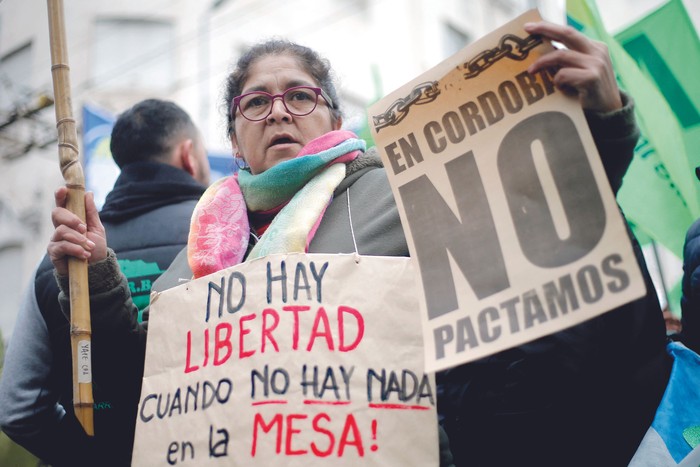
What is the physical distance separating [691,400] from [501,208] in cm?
65

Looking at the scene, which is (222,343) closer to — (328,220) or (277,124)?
(328,220)

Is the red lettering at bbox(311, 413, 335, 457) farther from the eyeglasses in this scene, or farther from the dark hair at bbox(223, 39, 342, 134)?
the dark hair at bbox(223, 39, 342, 134)

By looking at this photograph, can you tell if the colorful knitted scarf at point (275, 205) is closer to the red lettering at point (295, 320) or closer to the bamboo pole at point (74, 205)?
the red lettering at point (295, 320)

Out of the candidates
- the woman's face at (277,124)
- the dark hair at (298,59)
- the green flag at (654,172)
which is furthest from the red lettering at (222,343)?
the green flag at (654,172)

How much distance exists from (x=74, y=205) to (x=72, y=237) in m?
0.10

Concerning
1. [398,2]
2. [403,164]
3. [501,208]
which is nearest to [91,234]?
[403,164]

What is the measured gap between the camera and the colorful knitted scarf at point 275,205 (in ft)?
5.84

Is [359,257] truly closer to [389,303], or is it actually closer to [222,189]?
[389,303]

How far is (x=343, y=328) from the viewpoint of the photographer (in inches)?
60.2

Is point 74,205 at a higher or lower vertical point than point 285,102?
lower

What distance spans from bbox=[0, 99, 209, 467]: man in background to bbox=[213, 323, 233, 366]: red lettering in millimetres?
417

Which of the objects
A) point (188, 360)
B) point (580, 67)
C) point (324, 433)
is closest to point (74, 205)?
point (188, 360)

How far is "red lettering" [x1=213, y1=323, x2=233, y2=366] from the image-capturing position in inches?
63.4

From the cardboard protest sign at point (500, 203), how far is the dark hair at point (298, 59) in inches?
29.0
